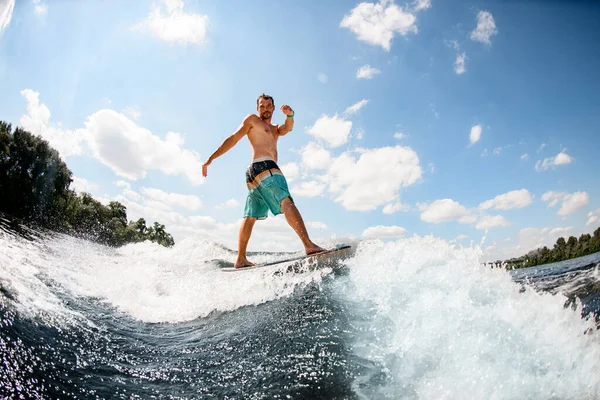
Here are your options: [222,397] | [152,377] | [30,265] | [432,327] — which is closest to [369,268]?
[432,327]

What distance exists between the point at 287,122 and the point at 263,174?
1244 millimetres

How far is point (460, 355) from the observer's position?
189 cm

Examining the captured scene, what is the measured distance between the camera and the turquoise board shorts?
468cm

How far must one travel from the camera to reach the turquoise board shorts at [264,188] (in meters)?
4.68

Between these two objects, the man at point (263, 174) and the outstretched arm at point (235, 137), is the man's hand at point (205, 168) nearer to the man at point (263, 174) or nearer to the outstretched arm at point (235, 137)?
the man at point (263, 174)

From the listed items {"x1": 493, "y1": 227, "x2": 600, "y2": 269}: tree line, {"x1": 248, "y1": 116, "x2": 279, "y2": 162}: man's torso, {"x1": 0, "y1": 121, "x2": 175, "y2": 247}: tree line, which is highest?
{"x1": 0, "y1": 121, "x2": 175, "y2": 247}: tree line

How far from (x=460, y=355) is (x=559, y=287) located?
16.0 ft

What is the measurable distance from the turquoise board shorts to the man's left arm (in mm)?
815

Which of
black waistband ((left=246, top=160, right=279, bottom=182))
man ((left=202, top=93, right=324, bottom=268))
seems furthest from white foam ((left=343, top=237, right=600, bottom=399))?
black waistband ((left=246, top=160, right=279, bottom=182))

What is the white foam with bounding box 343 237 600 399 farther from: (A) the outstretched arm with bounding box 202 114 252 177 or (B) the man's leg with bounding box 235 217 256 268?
(A) the outstretched arm with bounding box 202 114 252 177

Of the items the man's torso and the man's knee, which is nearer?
the man's knee

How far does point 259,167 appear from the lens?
4867mm

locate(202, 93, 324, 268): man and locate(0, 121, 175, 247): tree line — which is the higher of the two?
locate(0, 121, 175, 247): tree line

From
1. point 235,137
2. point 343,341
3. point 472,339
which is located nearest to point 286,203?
point 235,137
